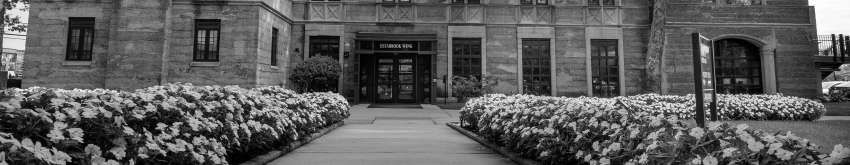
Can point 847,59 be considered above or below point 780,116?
above

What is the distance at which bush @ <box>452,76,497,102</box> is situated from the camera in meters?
19.5

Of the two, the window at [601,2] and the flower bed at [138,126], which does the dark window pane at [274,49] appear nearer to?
the flower bed at [138,126]

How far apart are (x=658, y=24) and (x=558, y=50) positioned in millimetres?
4499

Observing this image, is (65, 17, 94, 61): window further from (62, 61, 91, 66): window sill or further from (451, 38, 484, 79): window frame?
(451, 38, 484, 79): window frame

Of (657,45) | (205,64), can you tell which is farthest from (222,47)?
(657,45)

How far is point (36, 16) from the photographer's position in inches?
706

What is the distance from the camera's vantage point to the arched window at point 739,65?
22.6 meters

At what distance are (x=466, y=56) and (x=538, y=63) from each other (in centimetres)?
357

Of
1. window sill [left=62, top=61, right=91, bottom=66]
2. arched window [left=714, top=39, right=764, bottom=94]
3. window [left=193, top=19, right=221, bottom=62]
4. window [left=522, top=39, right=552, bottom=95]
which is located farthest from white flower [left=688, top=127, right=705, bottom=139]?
arched window [left=714, top=39, right=764, bottom=94]

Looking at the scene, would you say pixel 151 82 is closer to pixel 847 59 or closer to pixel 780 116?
pixel 780 116

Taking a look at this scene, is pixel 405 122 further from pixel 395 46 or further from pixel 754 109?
pixel 754 109

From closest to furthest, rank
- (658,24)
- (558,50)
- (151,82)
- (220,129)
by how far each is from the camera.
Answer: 1. (220,129)
2. (151,82)
3. (658,24)
4. (558,50)

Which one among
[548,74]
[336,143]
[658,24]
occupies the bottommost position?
[336,143]

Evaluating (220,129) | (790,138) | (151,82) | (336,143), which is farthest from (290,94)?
(151,82)
